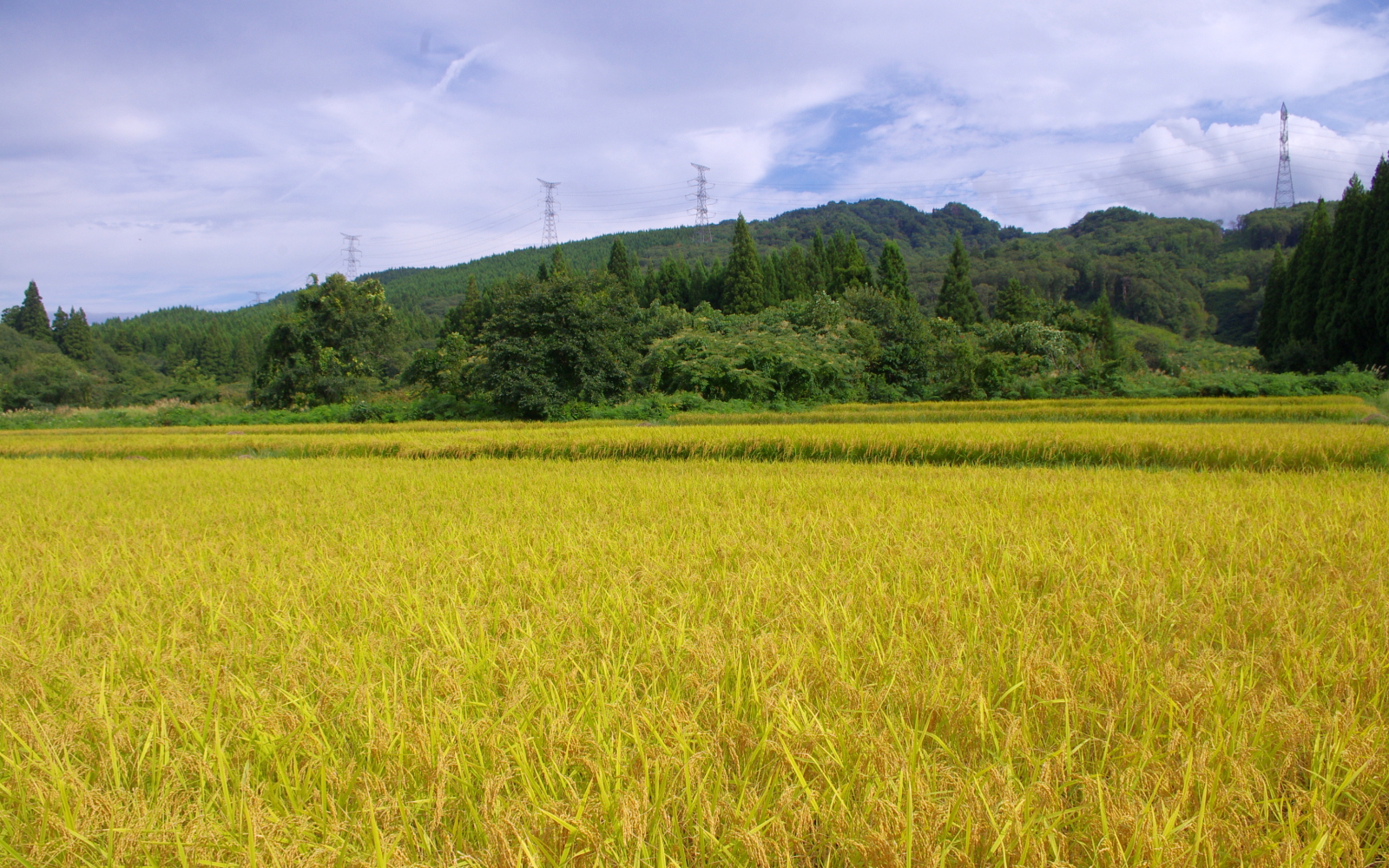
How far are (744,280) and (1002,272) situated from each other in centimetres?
2745

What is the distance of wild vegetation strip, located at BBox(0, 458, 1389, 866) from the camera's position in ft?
4.00

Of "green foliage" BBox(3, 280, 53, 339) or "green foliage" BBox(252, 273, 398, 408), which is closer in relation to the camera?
"green foliage" BBox(252, 273, 398, 408)

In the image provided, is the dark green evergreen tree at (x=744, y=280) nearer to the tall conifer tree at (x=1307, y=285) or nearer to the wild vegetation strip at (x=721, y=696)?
the tall conifer tree at (x=1307, y=285)

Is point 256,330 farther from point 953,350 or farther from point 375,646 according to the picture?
point 375,646

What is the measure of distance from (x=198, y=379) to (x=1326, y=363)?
6128cm

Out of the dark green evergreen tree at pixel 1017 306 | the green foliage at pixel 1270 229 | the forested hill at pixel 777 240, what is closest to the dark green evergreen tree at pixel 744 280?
the dark green evergreen tree at pixel 1017 306

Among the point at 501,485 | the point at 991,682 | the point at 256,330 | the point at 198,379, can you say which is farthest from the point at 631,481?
the point at 256,330

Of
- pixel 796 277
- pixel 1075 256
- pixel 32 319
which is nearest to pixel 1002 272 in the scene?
pixel 1075 256

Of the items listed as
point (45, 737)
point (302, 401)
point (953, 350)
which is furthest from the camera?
point (302, 401)

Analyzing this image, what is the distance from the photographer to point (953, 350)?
2303 cm

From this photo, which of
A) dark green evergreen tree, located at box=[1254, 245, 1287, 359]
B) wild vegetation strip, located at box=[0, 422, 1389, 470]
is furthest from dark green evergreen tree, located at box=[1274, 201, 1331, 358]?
wild vegetation strip, located at box=[0, 422, 1389, 470]

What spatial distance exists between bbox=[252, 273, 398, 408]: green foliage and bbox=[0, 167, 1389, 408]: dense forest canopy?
0.26 meters

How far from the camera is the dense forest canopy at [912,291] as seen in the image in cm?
2431

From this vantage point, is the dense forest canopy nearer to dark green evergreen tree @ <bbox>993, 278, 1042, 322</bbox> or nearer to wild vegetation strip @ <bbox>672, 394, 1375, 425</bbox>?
dark green evergreen tree @ <bbox>993, 278, 1042, 322</bbox>
